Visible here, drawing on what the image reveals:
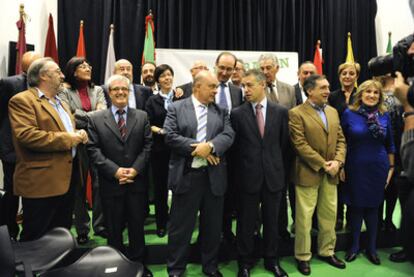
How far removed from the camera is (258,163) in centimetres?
283

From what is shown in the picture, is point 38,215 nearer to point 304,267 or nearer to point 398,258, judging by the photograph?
point 304,267

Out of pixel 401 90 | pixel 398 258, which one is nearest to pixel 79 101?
pixel 401 90

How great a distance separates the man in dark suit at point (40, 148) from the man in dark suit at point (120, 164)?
18 centimetres

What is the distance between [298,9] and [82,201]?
4862mm

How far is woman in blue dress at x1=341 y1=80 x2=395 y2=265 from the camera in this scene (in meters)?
3.07

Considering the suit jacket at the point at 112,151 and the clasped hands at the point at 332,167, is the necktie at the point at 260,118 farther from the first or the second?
the suit jacket at the point at 112,151

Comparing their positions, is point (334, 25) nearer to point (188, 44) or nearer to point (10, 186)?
point (188, 44)

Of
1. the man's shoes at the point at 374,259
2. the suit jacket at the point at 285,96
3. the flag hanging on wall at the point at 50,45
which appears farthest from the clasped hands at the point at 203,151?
the flag hanging on wall at the point at 50,45

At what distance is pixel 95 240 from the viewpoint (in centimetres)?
320

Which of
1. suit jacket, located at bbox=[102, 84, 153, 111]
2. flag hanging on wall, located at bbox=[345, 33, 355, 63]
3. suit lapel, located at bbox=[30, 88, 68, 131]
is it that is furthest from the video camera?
flag hanging on wall, located at bbox=[345, 33, 355, 63]

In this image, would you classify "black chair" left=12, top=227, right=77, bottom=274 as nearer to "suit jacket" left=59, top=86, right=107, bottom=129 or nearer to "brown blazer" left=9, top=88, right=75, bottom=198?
"brown blazer" left=9, top=88, right=75, bottom=198

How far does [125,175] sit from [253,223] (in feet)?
3.49

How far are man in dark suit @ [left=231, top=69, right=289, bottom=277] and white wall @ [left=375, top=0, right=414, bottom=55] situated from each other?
15.3 ft

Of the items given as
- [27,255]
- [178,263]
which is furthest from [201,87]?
[27,255]
